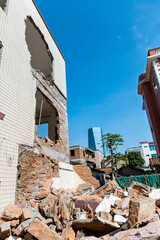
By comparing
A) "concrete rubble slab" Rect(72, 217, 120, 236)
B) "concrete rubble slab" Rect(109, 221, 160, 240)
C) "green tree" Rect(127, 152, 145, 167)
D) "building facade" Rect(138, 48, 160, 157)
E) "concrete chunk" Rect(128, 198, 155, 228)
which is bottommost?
"concrete rubble slab" Rect(72, 217, 120, 236)

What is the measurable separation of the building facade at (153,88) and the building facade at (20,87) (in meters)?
7.95

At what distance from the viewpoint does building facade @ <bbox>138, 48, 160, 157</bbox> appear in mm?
11422

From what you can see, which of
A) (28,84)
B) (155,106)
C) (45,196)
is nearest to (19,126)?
(28,84)

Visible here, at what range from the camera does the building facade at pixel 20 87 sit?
4.16 meters

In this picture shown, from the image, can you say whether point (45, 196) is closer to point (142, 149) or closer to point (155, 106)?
point (155, 106)

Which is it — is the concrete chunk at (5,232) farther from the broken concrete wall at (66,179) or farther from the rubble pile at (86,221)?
the broken concrete wall at (66,179)

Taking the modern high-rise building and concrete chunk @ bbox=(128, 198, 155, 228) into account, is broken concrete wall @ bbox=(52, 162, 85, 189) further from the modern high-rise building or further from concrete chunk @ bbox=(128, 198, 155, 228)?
the modern high-rise building

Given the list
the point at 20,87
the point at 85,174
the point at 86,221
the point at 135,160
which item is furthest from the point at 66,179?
the point at 135,160

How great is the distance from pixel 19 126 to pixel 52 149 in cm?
260

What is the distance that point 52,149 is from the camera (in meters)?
7.08

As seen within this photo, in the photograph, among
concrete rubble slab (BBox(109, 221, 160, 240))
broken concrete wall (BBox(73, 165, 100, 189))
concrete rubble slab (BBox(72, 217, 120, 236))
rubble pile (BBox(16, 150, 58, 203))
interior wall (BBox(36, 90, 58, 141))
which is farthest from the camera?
broken concrete wall (BBox(73, 165, 100, 189))

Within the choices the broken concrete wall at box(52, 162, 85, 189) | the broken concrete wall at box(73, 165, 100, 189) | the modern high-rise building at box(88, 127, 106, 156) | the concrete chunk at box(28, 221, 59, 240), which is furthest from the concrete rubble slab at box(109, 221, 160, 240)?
the modern high-rise building at box(88, 127, 106, 156)

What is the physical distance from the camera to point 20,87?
5.45m

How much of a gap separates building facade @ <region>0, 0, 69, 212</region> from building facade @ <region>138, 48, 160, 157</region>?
7.95m
